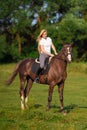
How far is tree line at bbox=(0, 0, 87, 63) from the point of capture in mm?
47550

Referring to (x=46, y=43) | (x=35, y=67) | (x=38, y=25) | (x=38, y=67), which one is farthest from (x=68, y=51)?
(x=38, y=25)

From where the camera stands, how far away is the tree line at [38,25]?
156 feet

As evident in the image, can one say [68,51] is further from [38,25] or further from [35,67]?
[38,25]

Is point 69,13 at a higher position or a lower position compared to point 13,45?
higher

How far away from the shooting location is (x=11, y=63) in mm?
50000

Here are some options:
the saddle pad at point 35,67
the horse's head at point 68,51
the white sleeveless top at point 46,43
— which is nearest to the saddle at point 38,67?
the saddle pad at point 35,67

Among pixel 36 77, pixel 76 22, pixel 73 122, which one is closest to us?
pixel 73 122

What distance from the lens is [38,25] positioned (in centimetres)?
5147

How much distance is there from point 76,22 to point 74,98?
26277 millimetres

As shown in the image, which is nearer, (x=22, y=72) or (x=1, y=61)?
(x=22, y=72)

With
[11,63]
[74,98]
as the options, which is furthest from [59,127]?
[11,63]

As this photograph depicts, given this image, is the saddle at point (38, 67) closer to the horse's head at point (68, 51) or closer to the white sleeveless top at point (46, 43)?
the white sleeveless top at point (46, 43)

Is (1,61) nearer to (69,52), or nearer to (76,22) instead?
(76,22)

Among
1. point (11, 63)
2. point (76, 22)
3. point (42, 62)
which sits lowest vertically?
point (11, 63)
